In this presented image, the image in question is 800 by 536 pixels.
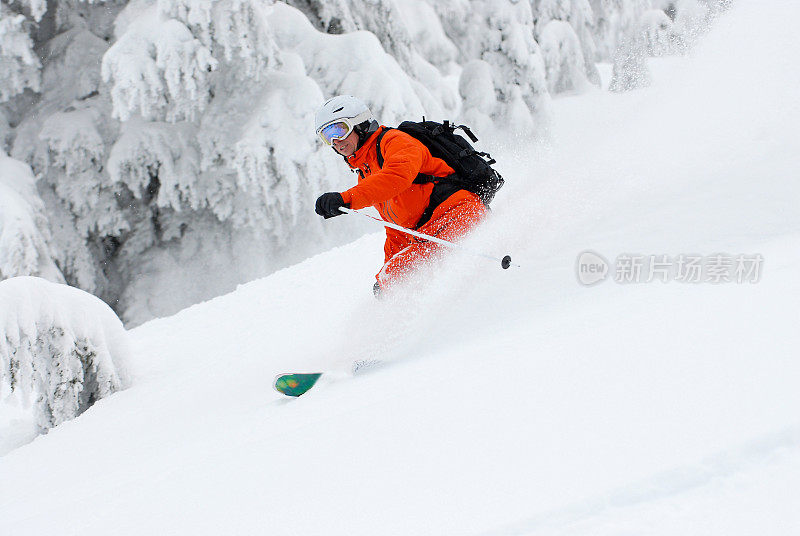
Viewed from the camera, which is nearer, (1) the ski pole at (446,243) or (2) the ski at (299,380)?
(2) the ski at (299,380)

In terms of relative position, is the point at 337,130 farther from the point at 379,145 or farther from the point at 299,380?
the point at 299,380

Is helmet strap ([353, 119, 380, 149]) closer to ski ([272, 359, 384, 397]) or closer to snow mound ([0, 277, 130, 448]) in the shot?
ski ([272, 359, 384, 397])

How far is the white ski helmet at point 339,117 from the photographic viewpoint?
355 centimetres

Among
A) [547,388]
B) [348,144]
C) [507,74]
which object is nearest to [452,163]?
[348,144]

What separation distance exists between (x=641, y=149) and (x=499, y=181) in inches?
35.5

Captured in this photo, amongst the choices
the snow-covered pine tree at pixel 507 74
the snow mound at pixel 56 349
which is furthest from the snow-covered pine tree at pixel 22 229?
the snow-covered pine tree at pixel 507 74

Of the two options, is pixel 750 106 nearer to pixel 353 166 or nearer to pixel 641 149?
pixel 641 149

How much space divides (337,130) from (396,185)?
1.83ft

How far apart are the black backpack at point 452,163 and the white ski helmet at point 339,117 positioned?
19 centimetres

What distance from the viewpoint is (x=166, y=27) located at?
6.57 meters

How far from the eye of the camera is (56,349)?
4.23 m

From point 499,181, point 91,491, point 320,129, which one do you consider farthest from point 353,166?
point 91,491

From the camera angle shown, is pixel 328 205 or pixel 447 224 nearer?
pixel 328 205

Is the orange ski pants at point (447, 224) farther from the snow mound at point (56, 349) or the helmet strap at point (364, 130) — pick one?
the snow mound at point (56, 349)
